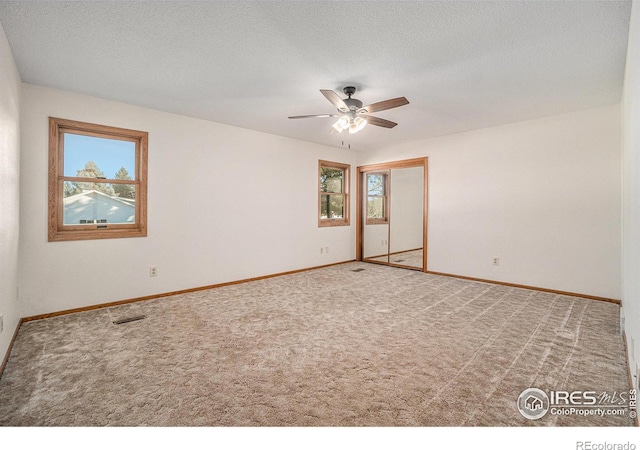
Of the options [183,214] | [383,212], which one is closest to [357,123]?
[183,214]

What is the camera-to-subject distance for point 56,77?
2943 mm

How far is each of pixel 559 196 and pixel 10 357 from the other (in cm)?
611

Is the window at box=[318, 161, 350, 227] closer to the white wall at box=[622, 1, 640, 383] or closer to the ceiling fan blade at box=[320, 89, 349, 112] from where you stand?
the ceiling fan blade at box=[320, 89, 349, 112]

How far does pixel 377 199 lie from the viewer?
6.68 metres

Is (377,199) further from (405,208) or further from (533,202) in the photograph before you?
(533,202)

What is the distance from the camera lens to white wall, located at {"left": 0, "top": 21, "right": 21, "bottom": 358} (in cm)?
219

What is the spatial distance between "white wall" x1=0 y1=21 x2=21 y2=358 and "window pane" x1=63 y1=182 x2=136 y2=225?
1.76ft

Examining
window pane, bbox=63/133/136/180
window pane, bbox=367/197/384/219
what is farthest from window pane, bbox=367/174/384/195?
window pane, bbox=63/133/136/180

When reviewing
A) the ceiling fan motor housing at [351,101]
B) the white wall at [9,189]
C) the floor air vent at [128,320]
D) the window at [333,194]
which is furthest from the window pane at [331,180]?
the white wall at [9,189]

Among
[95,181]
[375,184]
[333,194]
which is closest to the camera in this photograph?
[95,181]

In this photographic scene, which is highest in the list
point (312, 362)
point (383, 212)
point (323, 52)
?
point (323, 52)

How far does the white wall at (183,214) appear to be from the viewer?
3.13 m

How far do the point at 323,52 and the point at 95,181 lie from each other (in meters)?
3.04
